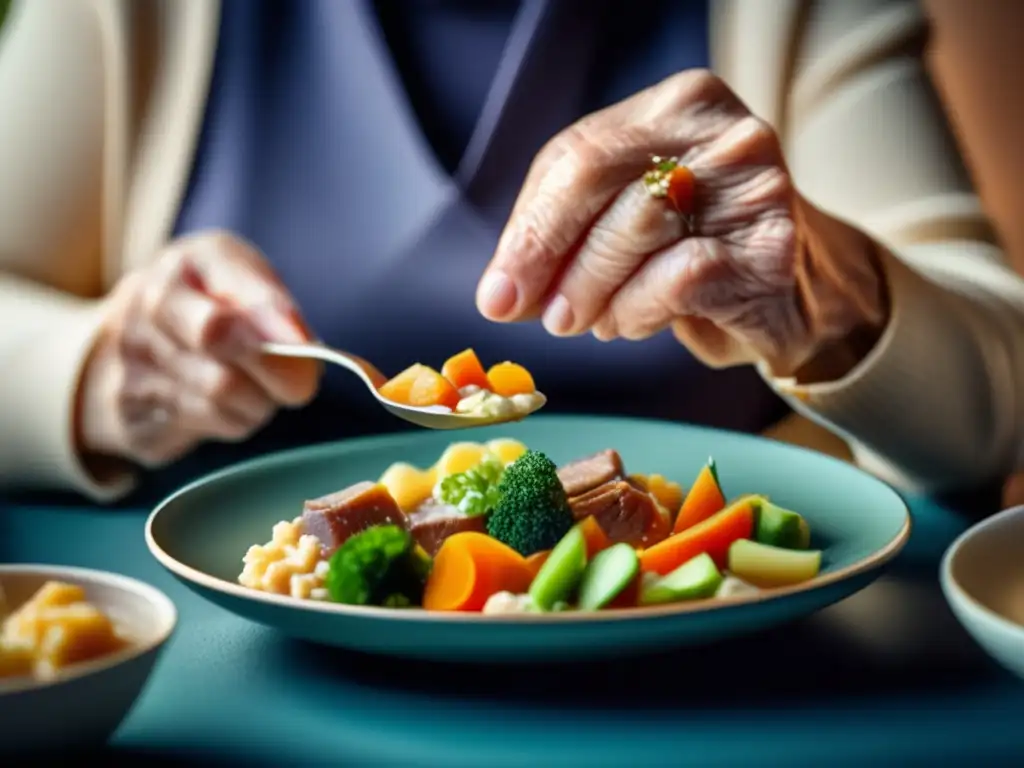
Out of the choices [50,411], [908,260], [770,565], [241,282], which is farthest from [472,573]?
[908,260]

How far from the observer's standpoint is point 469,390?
3.94 ft

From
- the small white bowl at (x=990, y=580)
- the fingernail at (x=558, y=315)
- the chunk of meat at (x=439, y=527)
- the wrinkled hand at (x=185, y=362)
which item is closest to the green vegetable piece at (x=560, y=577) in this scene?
the chunk of meat at (x=439, y=527)

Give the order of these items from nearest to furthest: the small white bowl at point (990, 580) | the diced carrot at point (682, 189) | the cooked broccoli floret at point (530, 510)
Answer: the small white bowl at point (990, 580) → the cooked broccoli floret at point (530, 510) → the diced carrot at point (682, 189)

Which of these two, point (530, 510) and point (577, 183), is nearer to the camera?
point (530, 510)

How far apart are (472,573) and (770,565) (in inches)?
9.7

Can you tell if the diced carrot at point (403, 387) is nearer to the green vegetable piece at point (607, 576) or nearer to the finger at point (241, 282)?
the finger at point (241, 282)

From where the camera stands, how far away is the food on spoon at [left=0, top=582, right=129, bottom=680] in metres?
0.70

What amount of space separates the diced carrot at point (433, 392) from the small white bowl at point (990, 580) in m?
0.50

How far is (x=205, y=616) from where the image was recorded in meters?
1.03

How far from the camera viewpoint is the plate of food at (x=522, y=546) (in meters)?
0.79

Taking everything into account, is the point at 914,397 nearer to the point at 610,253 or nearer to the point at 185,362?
the point at 610,253

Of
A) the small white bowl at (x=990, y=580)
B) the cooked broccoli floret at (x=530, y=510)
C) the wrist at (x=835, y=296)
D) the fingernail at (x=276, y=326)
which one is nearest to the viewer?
the small white bowl at (x=990, y=580)

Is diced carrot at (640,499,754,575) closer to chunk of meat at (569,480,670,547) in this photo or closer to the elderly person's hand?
chunk of meat at (569,480,670,547)

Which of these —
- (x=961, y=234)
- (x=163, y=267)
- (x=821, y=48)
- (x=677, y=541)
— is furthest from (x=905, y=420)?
(x=163, y=267)
